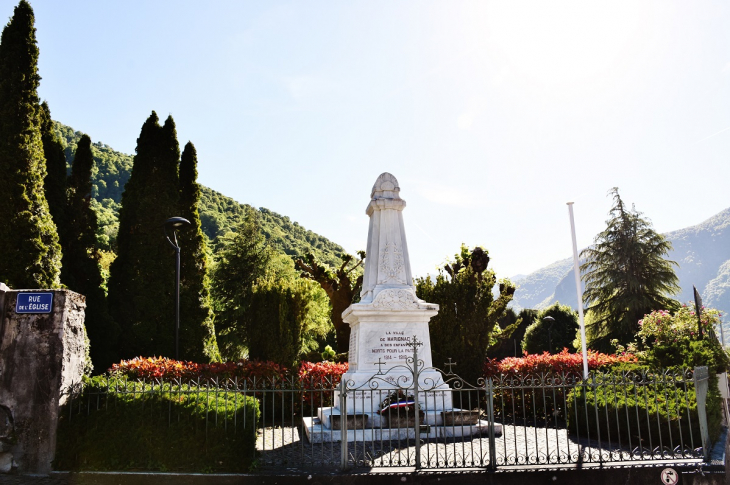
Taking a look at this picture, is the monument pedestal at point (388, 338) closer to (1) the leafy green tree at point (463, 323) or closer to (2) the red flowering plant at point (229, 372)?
(2) the red flowering plant at point (229, 372)

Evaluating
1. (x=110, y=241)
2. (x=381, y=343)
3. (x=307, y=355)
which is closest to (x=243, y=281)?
(x=307, y=355)

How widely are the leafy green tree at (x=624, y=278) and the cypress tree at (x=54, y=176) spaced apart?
23448 mm

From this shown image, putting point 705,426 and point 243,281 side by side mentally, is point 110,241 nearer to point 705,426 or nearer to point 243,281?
point 243,281

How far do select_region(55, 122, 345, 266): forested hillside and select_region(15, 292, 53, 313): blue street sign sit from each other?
34895 millimetres

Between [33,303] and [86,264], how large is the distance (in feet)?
39.6

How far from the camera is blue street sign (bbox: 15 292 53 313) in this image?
7242 mm

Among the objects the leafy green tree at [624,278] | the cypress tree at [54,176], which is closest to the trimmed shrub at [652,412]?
the cypress tree at [54,176]

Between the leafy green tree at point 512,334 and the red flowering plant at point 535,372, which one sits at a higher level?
the leafy green tree at point 512,334

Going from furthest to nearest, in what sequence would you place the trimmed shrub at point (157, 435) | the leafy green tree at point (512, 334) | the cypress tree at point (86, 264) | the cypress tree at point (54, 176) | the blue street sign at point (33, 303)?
the leafy green tree at point (512, 334), the cypress tree at point (54, 176), the cypress tree at point (86, 264), the blue street sign at point (33, 303), the trimmed shrub at point (157, 435)

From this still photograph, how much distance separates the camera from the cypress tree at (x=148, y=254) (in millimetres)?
18109

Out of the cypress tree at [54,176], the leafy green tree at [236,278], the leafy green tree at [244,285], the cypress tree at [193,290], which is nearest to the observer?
the cypress tree at [54,176]

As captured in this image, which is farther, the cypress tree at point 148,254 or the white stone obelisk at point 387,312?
the cypress tree at point 148,254

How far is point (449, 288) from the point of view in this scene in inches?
603

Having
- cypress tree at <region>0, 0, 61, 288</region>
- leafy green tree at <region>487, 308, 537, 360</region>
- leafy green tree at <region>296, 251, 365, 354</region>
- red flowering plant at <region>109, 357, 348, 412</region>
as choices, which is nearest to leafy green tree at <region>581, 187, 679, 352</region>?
leafy green tree at <region>487, 308, 537, 360</region>
